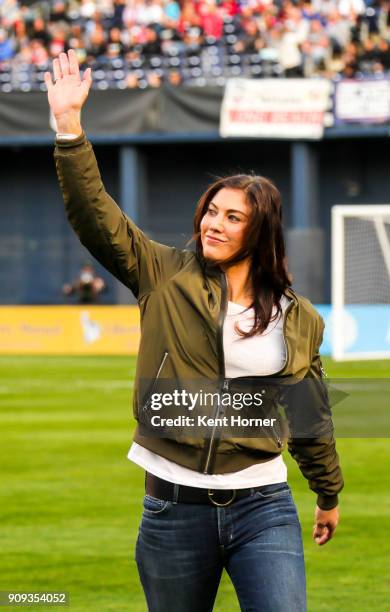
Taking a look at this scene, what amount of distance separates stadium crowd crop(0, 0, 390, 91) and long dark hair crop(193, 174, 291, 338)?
26129mm

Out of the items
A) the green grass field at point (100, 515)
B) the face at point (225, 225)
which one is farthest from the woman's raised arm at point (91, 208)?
the green grass field at point (100, 515)

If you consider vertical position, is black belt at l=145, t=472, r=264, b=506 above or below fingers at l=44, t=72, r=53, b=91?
Result: below

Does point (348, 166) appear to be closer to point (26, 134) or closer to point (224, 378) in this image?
point (26, 134)

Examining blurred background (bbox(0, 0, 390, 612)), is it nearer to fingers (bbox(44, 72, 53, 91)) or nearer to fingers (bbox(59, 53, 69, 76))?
fingers (bbox(44, 72, 53, 91))

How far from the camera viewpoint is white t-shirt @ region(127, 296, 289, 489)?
4.16 meters

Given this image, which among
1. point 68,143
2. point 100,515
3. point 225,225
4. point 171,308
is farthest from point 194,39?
point 68,143

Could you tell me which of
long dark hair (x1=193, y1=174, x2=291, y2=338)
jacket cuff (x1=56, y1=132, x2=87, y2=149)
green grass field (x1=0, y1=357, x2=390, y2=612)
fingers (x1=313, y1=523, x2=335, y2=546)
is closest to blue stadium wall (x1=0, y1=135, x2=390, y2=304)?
green grass field (x1=0, y1=357, x2=390, y2=612)

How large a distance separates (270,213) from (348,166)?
101 ft

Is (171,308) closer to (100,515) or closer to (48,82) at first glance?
(48,82)

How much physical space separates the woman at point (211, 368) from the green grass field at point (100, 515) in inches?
130

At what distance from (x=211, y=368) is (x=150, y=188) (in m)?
32.8

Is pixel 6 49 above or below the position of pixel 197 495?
below

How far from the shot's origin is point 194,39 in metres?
32.2

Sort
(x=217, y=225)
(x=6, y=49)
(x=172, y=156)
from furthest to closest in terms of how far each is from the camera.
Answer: (x=172, y=156) < (x=6, y=49) < (x=217, y=225)
